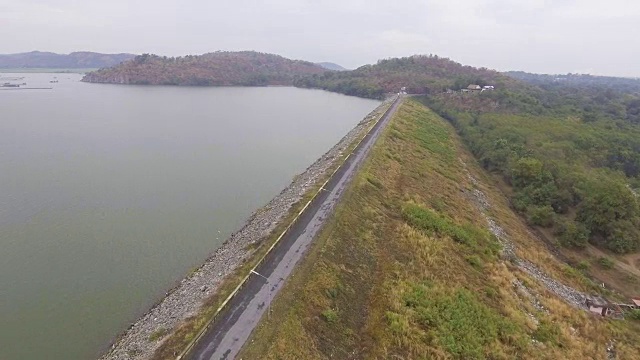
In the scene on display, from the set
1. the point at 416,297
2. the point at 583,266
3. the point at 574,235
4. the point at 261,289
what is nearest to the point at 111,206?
the point at 261,289

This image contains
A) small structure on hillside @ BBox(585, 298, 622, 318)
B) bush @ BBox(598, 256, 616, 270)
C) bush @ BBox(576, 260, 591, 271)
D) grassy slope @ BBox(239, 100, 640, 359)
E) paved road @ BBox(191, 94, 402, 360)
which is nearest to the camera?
paved road @ BBox(191, 94, 402, 360)

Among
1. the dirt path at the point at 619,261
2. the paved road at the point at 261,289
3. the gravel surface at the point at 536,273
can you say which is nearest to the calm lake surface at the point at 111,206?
the paved road at the point at 261,289

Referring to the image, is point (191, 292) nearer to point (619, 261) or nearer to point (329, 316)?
point (329, 316)

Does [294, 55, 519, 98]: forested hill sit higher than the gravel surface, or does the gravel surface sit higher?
[294, 55, 519, 98]: forested hill

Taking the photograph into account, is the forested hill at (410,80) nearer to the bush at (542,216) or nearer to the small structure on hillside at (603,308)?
the bush at (542,216)

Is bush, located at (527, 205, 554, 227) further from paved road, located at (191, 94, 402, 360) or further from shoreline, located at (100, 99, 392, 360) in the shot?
shoreline, located at (100, 99, 392, 360)

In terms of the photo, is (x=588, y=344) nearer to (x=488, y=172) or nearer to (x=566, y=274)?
(x=566, y=274)

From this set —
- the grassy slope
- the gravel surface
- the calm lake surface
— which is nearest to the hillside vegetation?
the grassy slope
